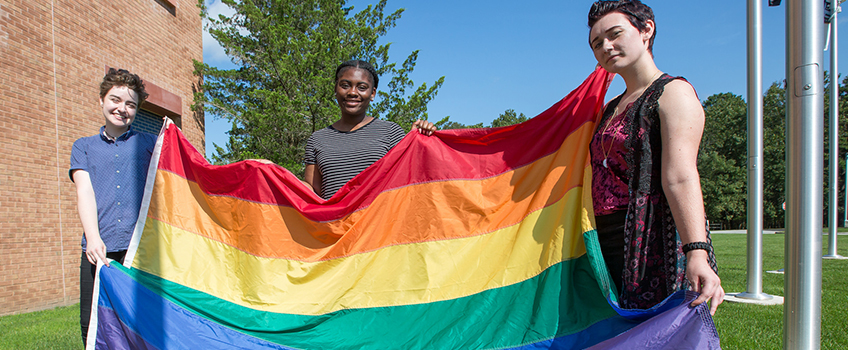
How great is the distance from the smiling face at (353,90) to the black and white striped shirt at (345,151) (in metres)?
0.13

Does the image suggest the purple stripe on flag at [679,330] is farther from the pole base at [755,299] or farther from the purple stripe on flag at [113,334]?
the pole base at [755,299]

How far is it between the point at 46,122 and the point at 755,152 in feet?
32.2

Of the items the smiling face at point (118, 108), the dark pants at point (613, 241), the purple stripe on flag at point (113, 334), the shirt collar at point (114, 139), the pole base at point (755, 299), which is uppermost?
the smiling face at point (118, 108)

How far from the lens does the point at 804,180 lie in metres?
1.78

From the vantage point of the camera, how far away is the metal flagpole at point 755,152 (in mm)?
4754

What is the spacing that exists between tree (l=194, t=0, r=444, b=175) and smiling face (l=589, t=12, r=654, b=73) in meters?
10.2

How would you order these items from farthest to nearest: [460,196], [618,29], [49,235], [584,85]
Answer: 1. [49,235]
2. [460,196]
3. [584,85]
4. [618,29]

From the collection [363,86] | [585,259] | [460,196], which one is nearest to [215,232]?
[363,86]

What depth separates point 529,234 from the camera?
91.5 inches

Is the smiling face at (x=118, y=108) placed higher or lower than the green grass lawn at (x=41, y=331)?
higher

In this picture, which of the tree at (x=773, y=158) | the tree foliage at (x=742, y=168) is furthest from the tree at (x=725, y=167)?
the tree at (x=773, y=158)

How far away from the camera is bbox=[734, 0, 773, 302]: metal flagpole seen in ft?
15.6

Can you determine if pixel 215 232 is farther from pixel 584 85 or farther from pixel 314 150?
pixel 584 85

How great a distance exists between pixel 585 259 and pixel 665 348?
0.61 meters
